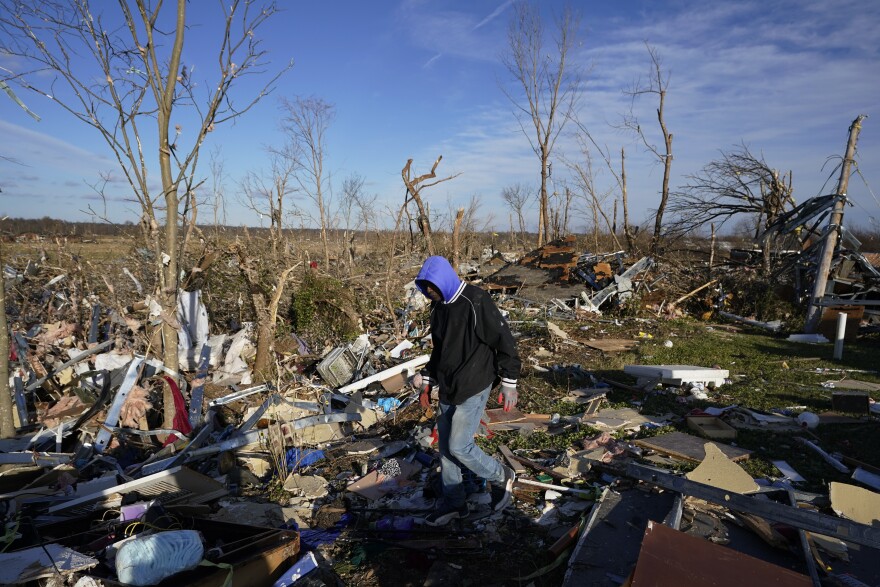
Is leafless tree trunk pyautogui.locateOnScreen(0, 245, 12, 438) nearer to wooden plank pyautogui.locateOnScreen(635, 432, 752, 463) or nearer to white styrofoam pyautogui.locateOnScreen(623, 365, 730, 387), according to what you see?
wooden plank pyautogui.locateOnScreen(635, 432, 752, 463)

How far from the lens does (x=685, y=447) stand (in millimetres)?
4836

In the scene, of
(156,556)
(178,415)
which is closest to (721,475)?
(156,556)

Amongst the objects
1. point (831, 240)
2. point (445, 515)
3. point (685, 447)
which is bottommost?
point (445, 515)

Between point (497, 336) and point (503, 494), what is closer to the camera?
point (497, 336)

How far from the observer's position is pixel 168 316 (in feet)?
15.8

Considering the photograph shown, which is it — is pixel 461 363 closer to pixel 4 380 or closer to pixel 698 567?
pixel 698 567

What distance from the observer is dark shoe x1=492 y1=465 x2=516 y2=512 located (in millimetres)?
3885

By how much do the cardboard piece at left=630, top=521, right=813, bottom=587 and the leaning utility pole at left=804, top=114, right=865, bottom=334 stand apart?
10.3 metres

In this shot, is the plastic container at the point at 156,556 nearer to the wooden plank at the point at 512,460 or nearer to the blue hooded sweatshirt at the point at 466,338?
the blue hooded sweatshirt at the point at 466,338

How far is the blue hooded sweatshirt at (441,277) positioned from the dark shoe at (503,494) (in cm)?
146

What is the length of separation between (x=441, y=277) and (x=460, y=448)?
1.22 meters

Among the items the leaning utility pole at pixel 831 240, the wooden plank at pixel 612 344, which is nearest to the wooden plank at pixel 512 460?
the wooden plank at pixel 612 344

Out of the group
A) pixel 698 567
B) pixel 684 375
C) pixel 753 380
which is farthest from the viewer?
pixel 753 380

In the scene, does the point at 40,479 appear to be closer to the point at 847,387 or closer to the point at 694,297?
the point at 847,387
